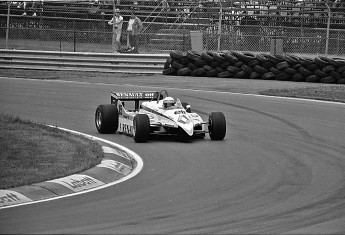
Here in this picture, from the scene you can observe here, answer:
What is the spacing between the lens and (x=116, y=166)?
38.2ft

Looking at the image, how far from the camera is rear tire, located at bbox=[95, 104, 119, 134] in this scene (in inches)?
594

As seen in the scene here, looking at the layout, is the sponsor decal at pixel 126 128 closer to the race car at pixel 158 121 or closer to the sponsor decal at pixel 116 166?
the race car at pixel 158 121

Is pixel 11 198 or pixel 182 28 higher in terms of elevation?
pixel 11 198

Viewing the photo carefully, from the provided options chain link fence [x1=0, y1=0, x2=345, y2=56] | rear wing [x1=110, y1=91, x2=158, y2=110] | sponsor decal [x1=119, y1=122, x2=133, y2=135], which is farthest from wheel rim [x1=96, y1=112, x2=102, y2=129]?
chain link fence [x1=0, y1=0, x2=345, y2=56]

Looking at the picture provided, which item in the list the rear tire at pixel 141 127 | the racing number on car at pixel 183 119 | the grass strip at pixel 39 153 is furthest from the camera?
the racing number on car at pixel 183 119

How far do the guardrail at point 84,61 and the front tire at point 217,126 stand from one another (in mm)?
13706

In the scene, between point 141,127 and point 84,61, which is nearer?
point 141,127

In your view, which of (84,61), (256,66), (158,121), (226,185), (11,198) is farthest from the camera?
(84,61)

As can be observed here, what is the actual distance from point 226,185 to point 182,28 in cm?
2332

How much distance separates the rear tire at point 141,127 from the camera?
547 inches

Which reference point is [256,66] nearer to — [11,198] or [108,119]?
[108,119]

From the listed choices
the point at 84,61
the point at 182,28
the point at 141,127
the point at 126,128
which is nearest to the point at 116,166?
the point at 141,127

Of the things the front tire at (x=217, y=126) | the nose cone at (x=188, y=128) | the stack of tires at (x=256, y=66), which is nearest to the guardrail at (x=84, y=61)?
the stack of tires at (x=256, y=66)

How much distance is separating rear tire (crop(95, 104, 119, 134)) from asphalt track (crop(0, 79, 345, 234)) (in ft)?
0.57
